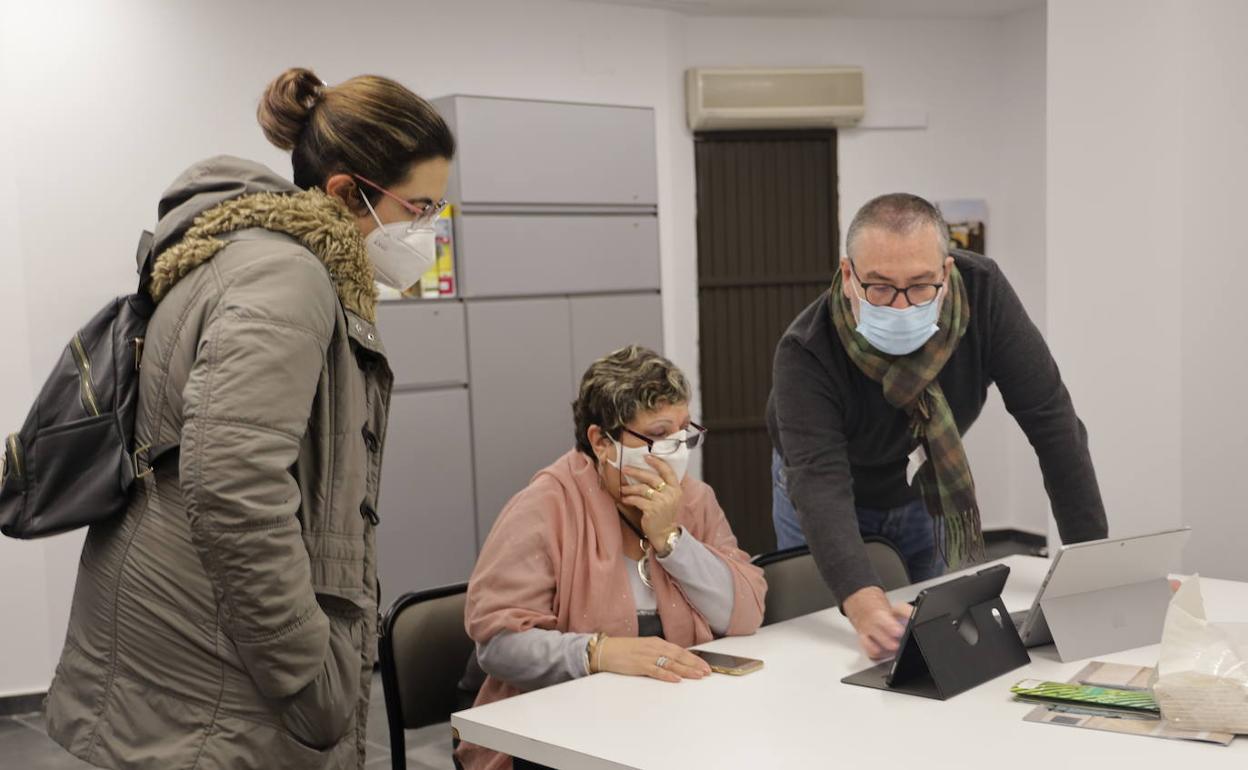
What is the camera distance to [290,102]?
166 centimetres

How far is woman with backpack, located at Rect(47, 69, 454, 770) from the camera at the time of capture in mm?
1409

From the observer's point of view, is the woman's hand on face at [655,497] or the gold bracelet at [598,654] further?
the woman's hand on face at [655,497]

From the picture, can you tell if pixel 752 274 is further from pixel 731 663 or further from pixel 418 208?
pixel 418 208

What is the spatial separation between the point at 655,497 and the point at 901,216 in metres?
0.67

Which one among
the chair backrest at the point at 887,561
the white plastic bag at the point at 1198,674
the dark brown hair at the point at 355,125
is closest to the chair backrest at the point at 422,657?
the dark brown hair at the point at 355,125

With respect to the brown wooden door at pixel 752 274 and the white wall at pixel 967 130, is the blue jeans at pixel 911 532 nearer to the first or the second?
the brown wooden door at pixel 752 274

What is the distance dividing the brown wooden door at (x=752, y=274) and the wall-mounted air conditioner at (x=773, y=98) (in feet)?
0.50

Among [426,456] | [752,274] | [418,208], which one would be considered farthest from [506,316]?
[418,208]

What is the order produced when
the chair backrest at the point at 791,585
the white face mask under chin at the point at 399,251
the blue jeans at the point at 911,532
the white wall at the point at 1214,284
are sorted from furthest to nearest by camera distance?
the white wall at the point at 1214,284 < the blue jeans at the point at 911,532 < the chair backrest at the point at 791,585 < the white face mask under chin at the point at 399,251

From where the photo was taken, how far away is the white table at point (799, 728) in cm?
152

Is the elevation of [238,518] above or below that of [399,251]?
below

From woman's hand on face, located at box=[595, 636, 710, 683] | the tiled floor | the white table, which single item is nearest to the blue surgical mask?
the white table

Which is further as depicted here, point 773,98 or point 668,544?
point 773,98

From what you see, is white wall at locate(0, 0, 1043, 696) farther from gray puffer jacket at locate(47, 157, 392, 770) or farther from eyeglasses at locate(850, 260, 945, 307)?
eyeglasses at locate(850, 260, 945, 307)
